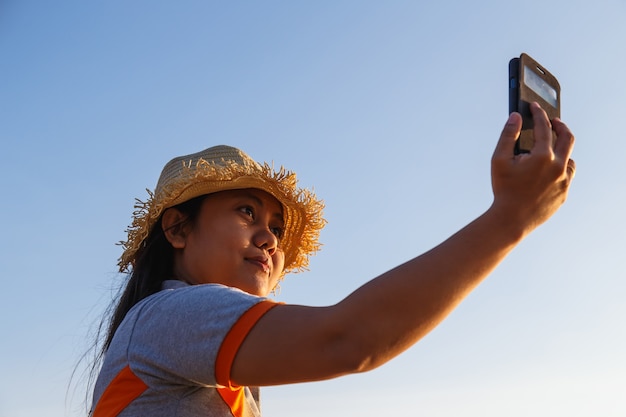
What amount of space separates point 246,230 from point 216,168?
1.16 feet

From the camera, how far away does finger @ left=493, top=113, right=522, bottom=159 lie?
2.10 metres

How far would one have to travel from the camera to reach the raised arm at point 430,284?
2096mm

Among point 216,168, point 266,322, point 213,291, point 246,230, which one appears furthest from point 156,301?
point 216,168

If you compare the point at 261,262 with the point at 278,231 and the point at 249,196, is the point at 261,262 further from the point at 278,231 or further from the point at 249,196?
the point at 278,231

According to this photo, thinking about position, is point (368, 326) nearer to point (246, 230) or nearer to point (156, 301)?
point (156, 301)

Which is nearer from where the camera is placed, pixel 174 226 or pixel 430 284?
pixel 430 284

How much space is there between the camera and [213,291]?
8.03 ft

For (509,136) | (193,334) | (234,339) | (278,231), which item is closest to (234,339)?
(234,339)

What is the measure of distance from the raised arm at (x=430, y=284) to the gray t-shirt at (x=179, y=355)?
5.7 inches

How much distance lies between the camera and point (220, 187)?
351 centimetres

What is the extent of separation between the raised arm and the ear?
4.65ft

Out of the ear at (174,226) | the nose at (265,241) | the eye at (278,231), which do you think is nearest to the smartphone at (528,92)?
the nose at (265,241)

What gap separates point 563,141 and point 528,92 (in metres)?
0.18

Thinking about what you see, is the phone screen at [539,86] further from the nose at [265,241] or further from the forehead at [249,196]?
the forehead at [249,196]
